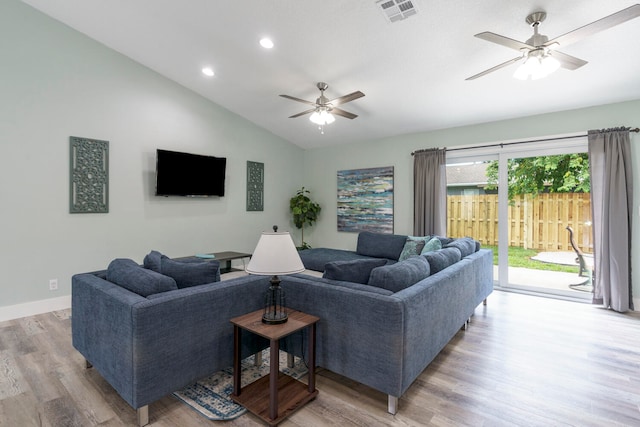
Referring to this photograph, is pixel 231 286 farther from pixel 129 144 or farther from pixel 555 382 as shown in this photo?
pixel 129 144

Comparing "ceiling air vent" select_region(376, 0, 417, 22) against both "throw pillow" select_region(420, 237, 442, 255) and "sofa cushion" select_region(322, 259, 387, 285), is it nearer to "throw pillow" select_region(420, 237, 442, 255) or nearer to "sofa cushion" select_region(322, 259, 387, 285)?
"sofa cushion" select_region(322, 259, 387, 285)

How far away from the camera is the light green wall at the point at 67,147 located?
12.2 ft

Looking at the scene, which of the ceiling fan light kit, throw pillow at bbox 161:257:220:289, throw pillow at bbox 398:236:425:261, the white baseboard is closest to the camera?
throw pillow at bbox 161:257:220:289

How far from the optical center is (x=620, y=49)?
316cm

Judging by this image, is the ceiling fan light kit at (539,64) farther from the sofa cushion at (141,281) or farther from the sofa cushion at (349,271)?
the sofa cushion at (141,281)

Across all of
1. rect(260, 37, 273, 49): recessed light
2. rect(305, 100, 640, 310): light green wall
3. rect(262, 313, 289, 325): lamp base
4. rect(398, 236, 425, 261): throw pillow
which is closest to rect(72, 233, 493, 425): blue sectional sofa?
rect(262, 313, 289, 325): lamp base

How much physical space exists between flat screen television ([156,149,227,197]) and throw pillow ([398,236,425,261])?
Answer: 10.7 feet

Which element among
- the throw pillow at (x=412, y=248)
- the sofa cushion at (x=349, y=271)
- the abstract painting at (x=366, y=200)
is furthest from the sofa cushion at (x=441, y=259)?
the abstract painting at (x=366, y=200)

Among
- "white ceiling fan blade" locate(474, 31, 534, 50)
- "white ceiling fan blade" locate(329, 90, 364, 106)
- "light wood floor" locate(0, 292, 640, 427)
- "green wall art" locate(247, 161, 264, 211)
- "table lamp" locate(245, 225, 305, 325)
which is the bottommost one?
"light wood floor" locate(0, 292, 640, 427)

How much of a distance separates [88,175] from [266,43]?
291cm

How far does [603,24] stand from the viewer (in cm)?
221

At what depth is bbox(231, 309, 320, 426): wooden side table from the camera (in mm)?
1859

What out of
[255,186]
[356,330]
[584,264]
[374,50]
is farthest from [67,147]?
[584,264]

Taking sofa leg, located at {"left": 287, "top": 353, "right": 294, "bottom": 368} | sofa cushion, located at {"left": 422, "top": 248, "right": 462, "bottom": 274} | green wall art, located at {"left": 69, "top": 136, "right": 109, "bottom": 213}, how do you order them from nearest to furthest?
sofa leg, located at {"left": 287, "top": 353, "right": 294, "bottom": 368}
sofa cushion, located at {"left": 422, "top": 248, "right": 462, "bottom": 274}
green wall art, located at {"left": 69, "top": 136, "right": 109, "bottom": 213}
